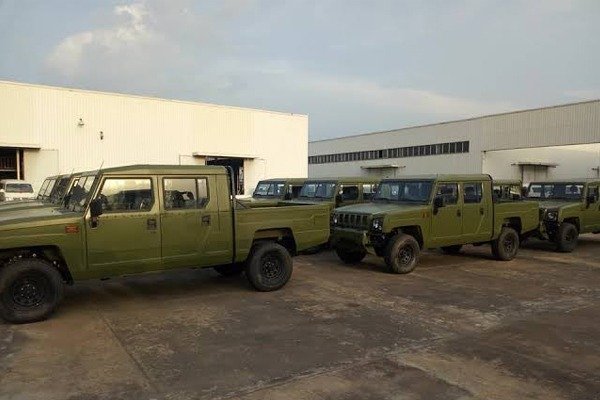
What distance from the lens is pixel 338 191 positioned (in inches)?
499

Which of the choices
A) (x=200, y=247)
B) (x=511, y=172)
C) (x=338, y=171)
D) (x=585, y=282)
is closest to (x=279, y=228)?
(x=200, y=247)

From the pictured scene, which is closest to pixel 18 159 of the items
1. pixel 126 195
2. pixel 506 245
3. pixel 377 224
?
pixel 126 195

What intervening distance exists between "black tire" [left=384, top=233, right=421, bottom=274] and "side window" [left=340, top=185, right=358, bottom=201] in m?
3.31

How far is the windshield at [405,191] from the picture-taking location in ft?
33.4

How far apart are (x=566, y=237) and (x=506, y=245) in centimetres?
253

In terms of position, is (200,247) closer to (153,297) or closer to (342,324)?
(153,297)

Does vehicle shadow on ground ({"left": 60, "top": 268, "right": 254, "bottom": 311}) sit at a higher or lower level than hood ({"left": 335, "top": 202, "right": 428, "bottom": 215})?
lower

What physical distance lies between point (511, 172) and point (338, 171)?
20.9 m

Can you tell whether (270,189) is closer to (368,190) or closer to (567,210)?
(368,190)

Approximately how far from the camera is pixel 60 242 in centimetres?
631

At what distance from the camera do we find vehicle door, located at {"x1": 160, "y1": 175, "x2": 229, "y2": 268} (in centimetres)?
705

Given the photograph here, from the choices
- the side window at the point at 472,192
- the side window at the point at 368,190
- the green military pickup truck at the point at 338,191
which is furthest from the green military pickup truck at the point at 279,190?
the side window at the point at 472,192

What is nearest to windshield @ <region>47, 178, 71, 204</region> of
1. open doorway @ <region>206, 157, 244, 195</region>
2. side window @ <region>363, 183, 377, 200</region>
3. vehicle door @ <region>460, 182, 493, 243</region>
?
side window @ <region>363, 183, 377, 200</region>

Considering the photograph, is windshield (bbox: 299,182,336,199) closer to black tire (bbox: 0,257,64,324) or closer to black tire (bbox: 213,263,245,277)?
black tire (bbox: 213,263,245,277)
